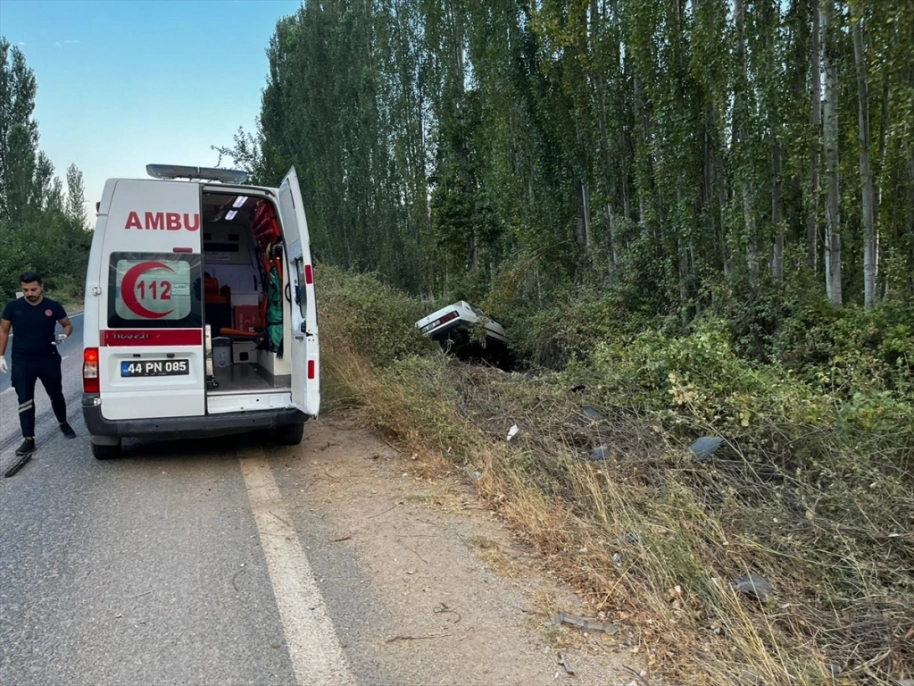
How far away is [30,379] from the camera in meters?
6.55

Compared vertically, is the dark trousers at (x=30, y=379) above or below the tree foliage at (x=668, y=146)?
below

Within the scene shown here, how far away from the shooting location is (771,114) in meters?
8.29

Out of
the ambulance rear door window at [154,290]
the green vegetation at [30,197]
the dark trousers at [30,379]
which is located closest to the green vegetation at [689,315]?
the ambulance rear door window at [154,290]

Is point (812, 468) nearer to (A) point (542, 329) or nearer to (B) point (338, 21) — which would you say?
(A) point (542, 329)

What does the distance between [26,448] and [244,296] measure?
127 inches

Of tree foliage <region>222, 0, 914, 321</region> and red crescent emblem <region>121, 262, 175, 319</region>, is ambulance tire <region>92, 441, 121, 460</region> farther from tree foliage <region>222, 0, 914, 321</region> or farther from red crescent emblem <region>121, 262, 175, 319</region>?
tree foliage <region>222, 0, 914, 321</region>

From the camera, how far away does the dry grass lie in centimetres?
270

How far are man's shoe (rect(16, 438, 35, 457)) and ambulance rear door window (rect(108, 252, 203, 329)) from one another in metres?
1.85

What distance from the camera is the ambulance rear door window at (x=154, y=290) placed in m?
5.62

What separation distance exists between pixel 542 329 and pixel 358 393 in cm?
374

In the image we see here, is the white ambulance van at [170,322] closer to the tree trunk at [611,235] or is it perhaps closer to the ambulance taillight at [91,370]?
the ambulance taillight at [91,370]

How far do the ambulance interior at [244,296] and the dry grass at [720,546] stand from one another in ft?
8.69

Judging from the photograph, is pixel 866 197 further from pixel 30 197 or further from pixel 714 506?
pixel 30 197

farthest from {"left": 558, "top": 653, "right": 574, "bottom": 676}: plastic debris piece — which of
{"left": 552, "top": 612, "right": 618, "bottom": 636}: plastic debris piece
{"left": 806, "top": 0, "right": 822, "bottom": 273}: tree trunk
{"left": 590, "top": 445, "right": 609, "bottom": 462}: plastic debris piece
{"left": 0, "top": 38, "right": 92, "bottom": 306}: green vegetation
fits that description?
{"left": 0, "top": 38, "right": 92, "bottom": 306}: green vegetation
